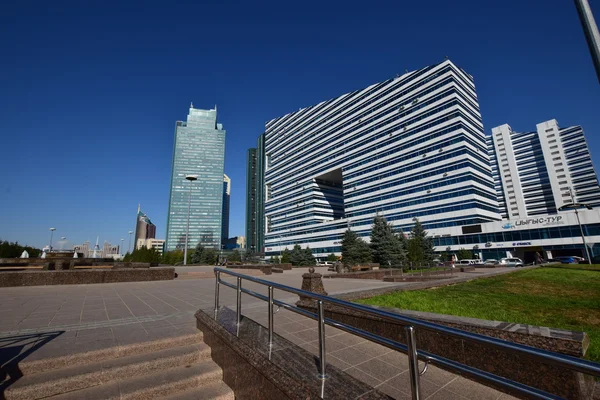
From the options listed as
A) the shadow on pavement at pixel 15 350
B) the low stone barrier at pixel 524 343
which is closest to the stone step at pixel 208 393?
the shadow on pavement at pixel 15 350

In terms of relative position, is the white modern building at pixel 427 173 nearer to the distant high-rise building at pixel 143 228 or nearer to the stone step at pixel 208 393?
the stone step at pixel 208 393

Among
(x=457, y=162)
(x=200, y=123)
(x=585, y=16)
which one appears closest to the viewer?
(x=585, y=16)

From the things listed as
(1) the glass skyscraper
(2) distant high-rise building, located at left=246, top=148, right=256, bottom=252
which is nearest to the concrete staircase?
(1) the glass skyscraper

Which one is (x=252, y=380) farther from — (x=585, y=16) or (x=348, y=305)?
(x=585, y=16)

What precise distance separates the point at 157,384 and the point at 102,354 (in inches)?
39.5

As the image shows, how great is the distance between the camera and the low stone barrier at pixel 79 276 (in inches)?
431

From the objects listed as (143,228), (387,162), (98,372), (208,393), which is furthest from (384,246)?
(143,228)

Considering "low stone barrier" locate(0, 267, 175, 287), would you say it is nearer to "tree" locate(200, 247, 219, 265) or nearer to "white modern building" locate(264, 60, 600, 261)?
"tree" locate(200, 247, 219, 265)

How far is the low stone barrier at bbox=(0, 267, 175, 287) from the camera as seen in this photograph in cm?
1095

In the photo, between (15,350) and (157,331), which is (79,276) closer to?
(15,350)

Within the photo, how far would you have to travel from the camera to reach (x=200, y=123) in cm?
12762

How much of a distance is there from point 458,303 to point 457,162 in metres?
57.7

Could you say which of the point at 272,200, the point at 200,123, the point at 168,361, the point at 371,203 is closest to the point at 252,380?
the point at 168,361

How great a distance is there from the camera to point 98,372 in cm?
326
